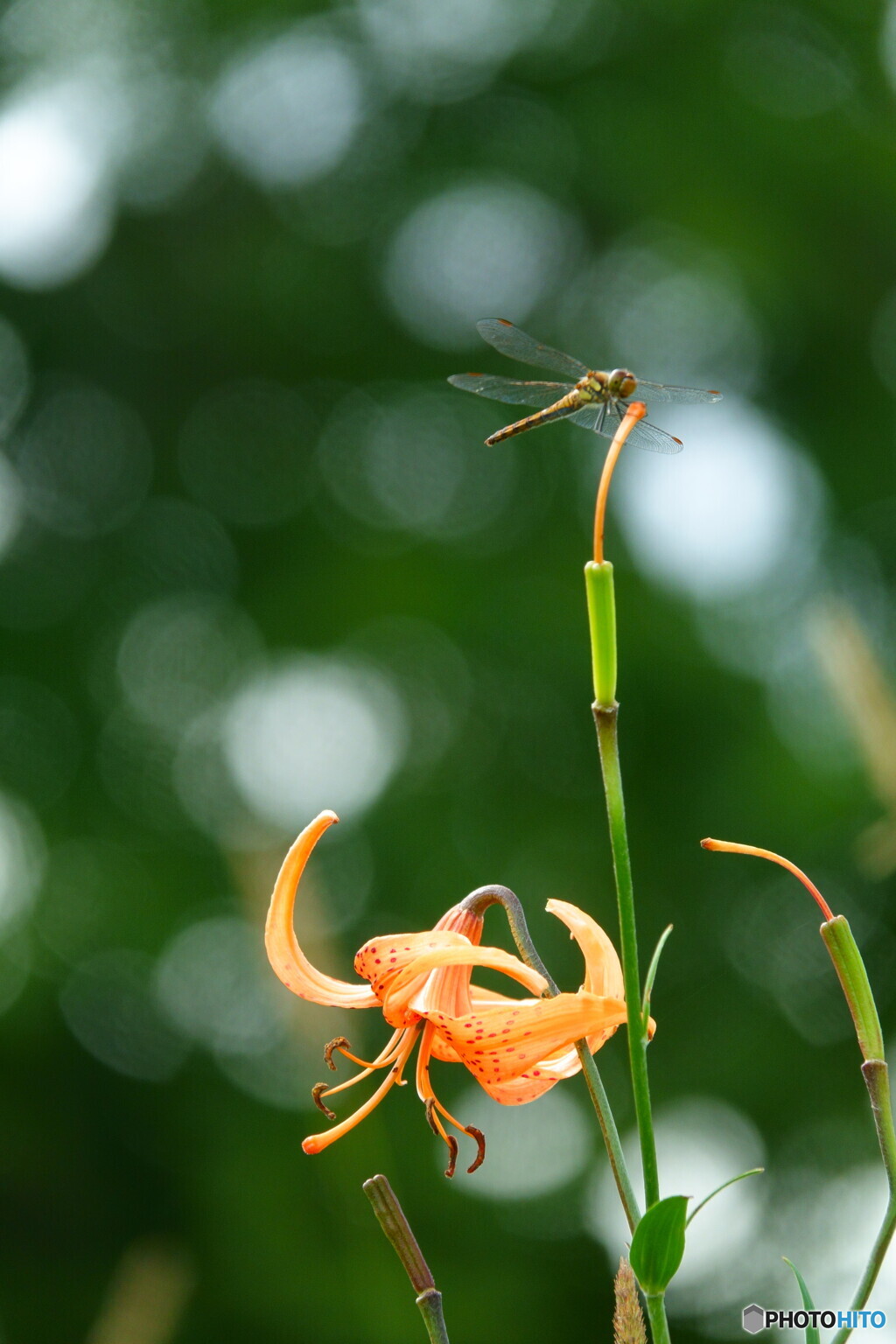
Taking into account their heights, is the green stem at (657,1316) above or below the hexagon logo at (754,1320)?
below

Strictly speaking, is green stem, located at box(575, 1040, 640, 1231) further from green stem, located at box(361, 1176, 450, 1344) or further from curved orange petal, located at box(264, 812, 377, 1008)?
curved orange petal, located at box(264, 812, 377, 1008)

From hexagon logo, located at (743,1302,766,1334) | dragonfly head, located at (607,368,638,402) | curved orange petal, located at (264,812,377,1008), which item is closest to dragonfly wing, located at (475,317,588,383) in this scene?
dragonfly head, located at (607,368,638,402)

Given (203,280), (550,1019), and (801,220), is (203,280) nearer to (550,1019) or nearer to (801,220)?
Answer: (801,220)

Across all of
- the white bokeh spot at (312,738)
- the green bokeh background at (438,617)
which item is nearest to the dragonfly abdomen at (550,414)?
the green bokeh background at (438,617)

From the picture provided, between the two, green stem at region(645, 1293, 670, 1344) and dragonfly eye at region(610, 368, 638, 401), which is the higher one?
dragonfly eye at region(610, 368, 638, 401)

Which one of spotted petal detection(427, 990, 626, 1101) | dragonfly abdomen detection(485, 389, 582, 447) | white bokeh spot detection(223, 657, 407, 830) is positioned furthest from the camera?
white bokeh spot detection(223, 657, 407, 830)

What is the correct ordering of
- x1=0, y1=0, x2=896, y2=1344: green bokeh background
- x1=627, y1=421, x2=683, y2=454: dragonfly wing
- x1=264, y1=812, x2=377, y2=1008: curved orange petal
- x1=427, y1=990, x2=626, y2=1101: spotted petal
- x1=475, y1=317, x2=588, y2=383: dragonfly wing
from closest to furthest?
x1=427, y1=990, x2=626, y2=1101: spotted petal < x1=264, y1=812, x2=377, y2=1008: curved orange petal < x1=627, y1=421, x2=683, y2=454: dragonfly wing < x1=475, y1=317, x2=588, y2=383: dragonfly wing < x1=0, y1=0, x2=896, y2=1344: green bokeh background

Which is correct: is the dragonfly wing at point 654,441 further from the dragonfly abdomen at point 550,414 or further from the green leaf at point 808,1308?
the green leaf at point 808,1308
